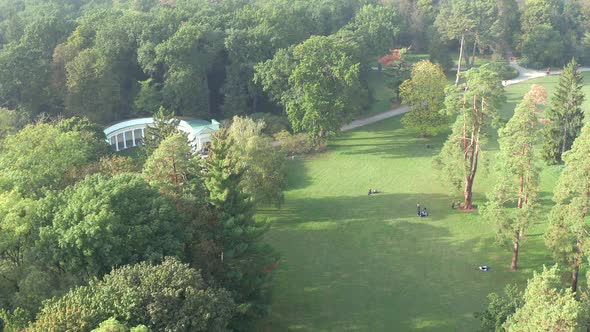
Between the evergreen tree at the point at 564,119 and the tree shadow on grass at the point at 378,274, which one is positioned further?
the evergreen tree at the point at 564,119

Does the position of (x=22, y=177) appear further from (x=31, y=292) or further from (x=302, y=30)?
(x=302, y=30)

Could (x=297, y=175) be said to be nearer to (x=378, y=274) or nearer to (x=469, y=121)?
(x=469, y=121)

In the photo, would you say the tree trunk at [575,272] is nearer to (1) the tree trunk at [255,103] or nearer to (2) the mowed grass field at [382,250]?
(2) the mowed grass field at [382,250]

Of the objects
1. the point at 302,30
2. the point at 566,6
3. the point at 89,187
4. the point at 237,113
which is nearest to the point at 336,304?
the point at 89,187

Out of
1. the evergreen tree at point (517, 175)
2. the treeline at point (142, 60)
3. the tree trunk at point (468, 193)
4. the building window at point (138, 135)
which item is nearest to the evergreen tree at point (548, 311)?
the evergreen tree at point (517, 175)

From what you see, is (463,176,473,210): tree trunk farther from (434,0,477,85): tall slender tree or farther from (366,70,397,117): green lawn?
(434,0,477,85): tall slender tree

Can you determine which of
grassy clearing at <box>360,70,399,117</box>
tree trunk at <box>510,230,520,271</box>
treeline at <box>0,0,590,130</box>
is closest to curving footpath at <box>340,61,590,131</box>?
grassy clearing at <box>360,70,399,117</box>

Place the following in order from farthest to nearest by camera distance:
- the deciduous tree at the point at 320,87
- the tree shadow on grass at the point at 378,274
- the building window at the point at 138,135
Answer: the building window at the point at 138,135 → the deciduous tree at the point at 320,87 → the tree shadow on grass at the point at 378,274
